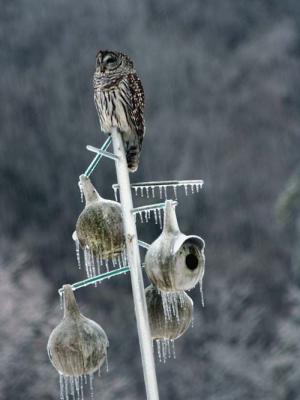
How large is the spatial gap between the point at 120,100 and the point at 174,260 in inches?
16.4

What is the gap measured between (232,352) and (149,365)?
707 centimetres

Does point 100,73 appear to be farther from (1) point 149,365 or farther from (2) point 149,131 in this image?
(2) point 149,131

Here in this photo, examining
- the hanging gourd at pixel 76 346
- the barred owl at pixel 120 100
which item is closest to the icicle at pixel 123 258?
the hanging gourd at pixel 76 346

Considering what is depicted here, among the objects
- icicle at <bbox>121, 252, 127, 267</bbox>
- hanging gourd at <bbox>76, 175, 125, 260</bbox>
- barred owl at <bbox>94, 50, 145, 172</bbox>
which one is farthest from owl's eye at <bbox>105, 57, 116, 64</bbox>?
icicle at <bbox>121, 252, 127, 267</bbox>

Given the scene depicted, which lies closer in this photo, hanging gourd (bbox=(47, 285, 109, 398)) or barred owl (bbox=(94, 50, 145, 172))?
hanging gourd (bbox=(47, 285, 109, 398))

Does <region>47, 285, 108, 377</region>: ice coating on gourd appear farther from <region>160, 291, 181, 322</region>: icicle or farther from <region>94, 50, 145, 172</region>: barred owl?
<region>94, 50, 145, 172</region>: barred owl

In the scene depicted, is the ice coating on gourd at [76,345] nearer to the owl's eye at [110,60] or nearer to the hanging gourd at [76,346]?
the hanging gourd at [76,346]

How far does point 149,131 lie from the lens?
9648mm

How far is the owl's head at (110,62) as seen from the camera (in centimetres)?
178

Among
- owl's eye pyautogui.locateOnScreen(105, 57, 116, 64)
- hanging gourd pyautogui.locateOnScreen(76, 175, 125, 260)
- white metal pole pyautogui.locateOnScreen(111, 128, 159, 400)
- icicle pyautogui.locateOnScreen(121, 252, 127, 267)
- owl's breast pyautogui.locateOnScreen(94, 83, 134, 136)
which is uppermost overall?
owl's eye pyautogui.locateOnScreen(105, 57, 116, 64)

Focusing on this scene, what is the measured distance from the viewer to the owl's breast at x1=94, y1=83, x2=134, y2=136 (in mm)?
1795

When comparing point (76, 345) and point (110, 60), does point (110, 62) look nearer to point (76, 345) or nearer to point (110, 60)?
point (110, 60)

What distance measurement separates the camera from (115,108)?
71.1 inches

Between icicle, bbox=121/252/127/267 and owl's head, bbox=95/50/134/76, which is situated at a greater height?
owl's head, bbox=95/50/134/76
